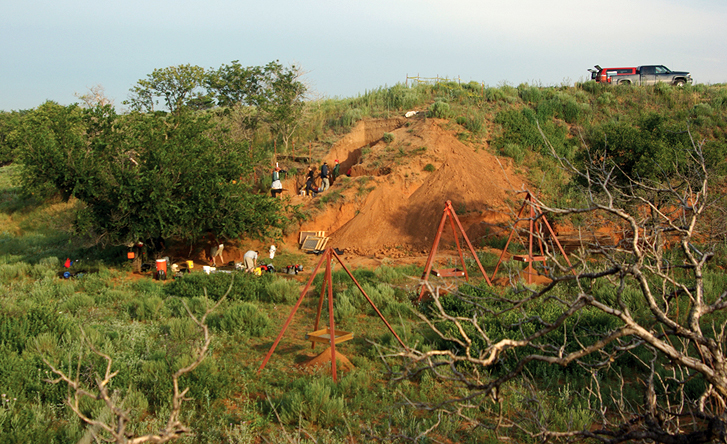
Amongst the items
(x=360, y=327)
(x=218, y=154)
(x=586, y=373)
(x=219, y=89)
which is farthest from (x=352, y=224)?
(x=219, y=89)

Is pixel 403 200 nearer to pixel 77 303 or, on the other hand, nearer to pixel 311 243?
pixel 311 243

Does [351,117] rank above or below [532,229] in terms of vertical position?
above

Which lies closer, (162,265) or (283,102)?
(162,265)

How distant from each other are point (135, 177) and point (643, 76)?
94.0 ft

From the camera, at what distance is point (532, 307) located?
9.48 meters

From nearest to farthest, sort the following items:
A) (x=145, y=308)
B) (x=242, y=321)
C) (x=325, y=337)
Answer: (x=325, y=337) < (x=242, y=321) < (x=145, y=308)

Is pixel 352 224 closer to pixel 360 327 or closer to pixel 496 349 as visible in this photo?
pixel 360 327

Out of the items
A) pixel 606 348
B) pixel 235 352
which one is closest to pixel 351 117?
pixel 235 352

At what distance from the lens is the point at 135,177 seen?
1397 cm

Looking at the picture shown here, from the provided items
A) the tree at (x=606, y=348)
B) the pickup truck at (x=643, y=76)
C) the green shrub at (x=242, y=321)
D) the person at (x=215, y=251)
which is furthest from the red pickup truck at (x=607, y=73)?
the green shrub at (x=242, y=321)

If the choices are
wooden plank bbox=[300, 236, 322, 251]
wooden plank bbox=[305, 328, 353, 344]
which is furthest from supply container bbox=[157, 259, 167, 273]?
wooden plank bbox=[305, 328, 353, 344]

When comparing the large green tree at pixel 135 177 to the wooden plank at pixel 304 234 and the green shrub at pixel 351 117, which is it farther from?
the green shrub at pixel 351 117

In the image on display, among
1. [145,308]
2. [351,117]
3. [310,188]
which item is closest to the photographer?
[145,308]

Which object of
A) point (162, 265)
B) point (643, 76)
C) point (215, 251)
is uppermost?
point (643, 76)
